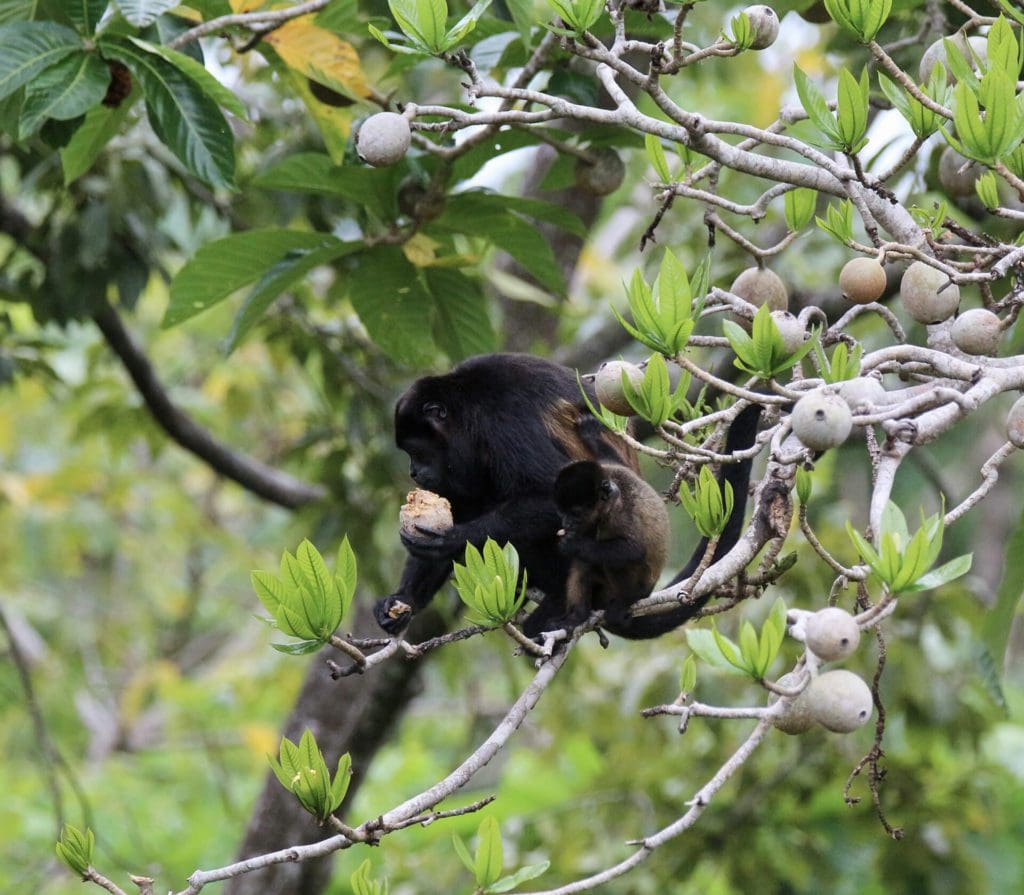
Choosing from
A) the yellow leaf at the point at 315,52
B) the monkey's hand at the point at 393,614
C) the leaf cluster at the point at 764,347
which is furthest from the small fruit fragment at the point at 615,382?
the yellow leaf at the point at 315,52

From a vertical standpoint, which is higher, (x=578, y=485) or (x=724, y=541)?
(x=578, y=485)

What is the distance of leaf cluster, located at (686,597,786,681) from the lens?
4.82ft

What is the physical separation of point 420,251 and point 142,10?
0.82 m

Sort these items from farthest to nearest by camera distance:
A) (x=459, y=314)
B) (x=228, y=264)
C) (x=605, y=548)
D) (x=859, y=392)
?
(x=459, y=314) < (x=228, y=264) < (x=605, y=548) < (x=859, y=392)

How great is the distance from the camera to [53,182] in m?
3.92

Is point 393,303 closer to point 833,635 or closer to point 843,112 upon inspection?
point 843,112

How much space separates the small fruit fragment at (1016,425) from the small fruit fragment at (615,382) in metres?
0.47

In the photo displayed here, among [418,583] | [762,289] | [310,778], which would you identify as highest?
[762,289]

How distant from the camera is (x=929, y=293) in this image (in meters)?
1.83

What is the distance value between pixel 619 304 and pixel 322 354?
226cm

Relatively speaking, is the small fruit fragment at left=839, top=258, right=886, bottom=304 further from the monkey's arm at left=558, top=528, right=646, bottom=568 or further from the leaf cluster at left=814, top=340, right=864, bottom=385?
the monkey's arm at left=558, top=528, right=646, bottom=568

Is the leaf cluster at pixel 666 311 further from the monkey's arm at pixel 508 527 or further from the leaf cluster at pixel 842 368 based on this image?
the monkey's arm at pixel 508 527

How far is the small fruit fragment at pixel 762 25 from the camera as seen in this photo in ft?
6.64

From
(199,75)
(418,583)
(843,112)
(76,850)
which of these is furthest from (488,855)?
(199,75)
